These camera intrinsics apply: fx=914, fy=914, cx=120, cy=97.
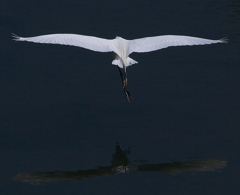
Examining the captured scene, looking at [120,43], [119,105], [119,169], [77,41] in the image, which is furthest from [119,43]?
[119,169]

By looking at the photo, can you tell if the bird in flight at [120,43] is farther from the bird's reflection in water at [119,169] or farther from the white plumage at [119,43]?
the bird's reflection in water at [119,169]

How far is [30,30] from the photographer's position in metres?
12.2

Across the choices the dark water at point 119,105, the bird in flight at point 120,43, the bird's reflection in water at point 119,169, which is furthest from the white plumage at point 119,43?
the bird's reflection in water at point 119,169

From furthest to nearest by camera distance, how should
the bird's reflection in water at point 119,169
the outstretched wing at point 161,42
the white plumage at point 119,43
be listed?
the outstretched wing at point 161,42, the white plumage at point 119,43, the bird's reflection in water at point 119,169

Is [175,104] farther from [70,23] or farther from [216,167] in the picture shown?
[70,23]

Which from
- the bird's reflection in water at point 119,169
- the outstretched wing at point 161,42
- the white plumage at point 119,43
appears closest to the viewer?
the bird's reflection in water at point 119,169

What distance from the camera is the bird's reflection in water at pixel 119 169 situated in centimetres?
885

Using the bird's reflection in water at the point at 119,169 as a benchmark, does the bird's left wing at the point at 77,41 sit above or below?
above

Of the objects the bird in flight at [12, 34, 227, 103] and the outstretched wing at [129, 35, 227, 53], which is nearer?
the bird in flight at [12, 34, 227, 103]

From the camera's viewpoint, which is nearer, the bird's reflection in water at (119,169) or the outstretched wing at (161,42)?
the bird's reflection in water at (119,169)

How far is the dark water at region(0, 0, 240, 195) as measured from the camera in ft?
29.2

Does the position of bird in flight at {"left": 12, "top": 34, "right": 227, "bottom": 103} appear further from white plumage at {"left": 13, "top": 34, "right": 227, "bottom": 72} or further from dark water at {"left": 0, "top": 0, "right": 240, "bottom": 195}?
dark water at {"left": 0, "top": 0, "right": 240, "bottom": 195}

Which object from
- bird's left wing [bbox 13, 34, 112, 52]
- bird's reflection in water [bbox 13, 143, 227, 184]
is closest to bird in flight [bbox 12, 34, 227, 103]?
bird's left wing [bbox 13, 34, 112, 52]

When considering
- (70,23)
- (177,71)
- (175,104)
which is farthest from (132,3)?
(175,104)
